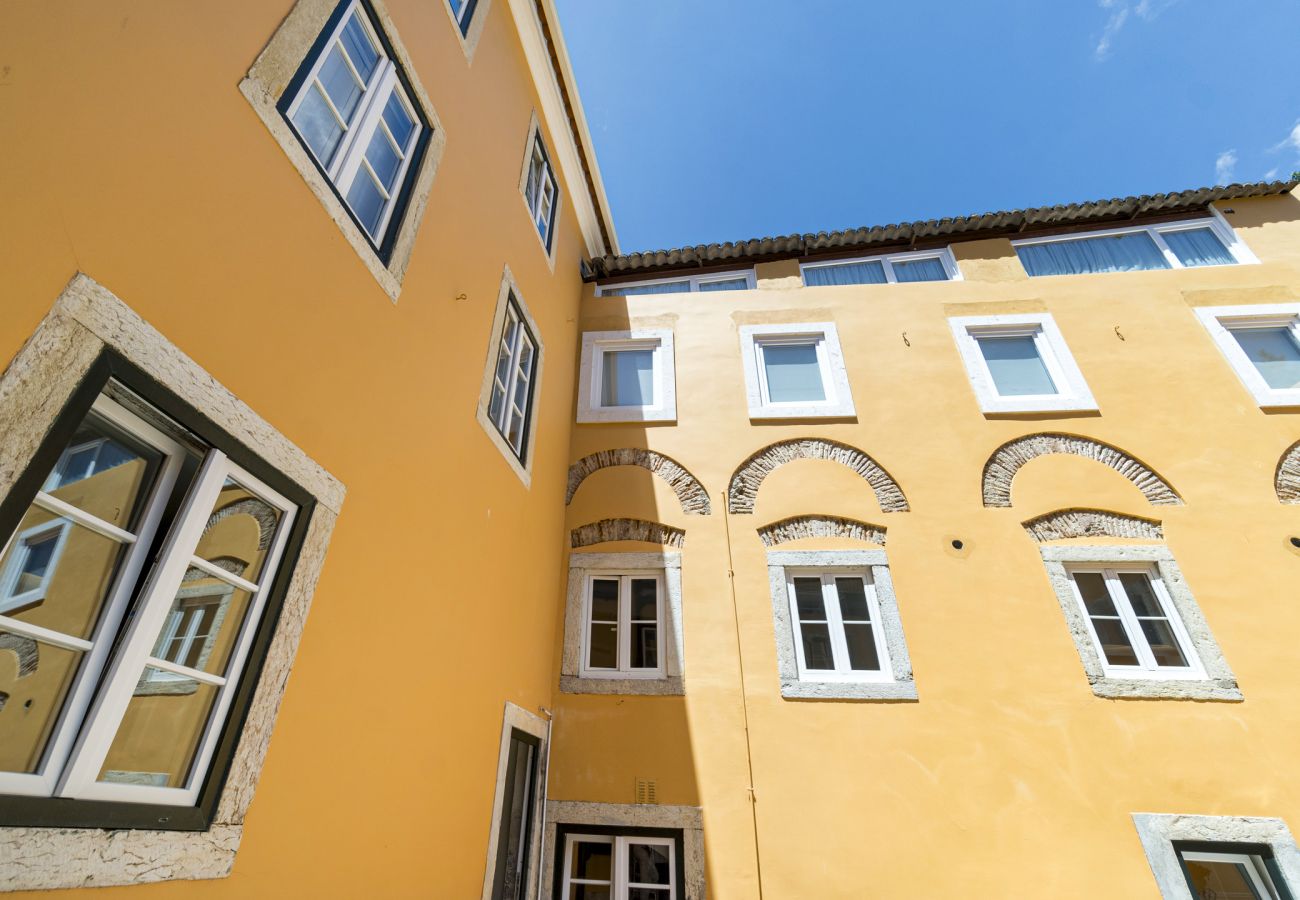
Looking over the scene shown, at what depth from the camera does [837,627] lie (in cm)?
595

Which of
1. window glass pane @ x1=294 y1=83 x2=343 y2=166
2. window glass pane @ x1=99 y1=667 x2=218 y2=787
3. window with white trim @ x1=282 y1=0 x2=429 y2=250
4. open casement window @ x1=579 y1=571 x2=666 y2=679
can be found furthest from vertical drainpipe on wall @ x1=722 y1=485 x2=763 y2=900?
window glass pane @ x1=294 y1=83 x2=343 y2=166

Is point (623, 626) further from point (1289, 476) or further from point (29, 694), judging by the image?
point (1289, 476)

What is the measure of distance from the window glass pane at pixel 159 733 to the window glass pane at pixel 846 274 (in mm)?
8173

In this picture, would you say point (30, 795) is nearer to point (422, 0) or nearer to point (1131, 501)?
point (422, 0)

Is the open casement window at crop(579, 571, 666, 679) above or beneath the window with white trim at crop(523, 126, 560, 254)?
beneath

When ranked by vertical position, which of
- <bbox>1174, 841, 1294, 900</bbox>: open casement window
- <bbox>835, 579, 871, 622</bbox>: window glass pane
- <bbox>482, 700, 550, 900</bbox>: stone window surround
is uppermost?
<bbox>835, 579, 871, 622</bbox>: window glass pane

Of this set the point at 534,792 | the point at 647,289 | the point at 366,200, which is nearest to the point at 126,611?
the point at 366,200

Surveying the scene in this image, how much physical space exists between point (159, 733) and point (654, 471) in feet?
17.5

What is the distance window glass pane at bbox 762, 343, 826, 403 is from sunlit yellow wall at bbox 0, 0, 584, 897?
3747 mm

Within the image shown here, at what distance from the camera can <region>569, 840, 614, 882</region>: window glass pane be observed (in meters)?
5.27

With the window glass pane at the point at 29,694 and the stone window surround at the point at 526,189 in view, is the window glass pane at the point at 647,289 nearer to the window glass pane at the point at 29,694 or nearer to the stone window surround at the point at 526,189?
the stone window surround at the point at 526,189

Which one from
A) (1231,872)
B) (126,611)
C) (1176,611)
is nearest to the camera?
(126,611)

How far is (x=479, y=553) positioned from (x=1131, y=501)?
6.34 m

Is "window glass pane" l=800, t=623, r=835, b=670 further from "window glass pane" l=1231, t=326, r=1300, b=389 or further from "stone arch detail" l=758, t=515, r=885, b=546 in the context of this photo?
"window glass pane" l=1231, t=326, r=1300, b=389
